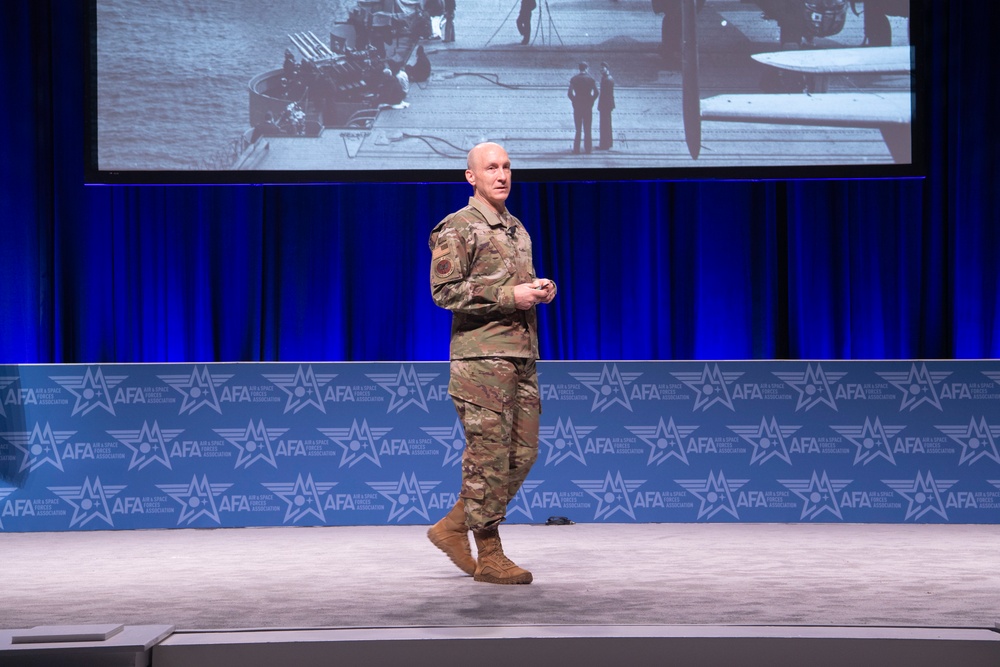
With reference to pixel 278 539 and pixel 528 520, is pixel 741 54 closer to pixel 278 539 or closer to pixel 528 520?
pixel 528 520

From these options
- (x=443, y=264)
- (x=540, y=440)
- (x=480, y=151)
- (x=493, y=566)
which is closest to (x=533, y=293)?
(x=443, y=264)

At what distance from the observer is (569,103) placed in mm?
5289

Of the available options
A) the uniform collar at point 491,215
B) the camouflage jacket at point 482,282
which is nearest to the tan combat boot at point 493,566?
the camouflage jacket at point 482,282

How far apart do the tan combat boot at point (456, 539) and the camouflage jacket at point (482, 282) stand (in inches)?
19.8

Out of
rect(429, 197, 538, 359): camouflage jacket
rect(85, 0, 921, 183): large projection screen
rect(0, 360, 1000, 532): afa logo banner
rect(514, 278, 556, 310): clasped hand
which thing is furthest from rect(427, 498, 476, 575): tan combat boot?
rect(85, 0, 921, 183): large projection screen

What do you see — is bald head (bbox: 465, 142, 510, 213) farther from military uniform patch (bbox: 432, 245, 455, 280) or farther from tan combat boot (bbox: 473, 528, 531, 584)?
tan combat boot (bbox: 473, 528, 531, 584)

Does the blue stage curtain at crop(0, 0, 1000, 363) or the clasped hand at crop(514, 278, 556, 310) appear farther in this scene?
the blue stage curtain at crop(0, 0, 1000, 363)

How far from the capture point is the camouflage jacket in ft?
10.3

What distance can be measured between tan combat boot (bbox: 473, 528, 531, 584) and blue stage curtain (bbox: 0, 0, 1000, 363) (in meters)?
2.54

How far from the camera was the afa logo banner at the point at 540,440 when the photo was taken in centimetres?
470

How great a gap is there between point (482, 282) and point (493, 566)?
829 millimetres

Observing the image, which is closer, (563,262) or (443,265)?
(443,265)

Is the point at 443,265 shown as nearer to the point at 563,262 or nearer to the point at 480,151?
the point at 480,151

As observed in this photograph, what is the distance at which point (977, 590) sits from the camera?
2.95 metres
